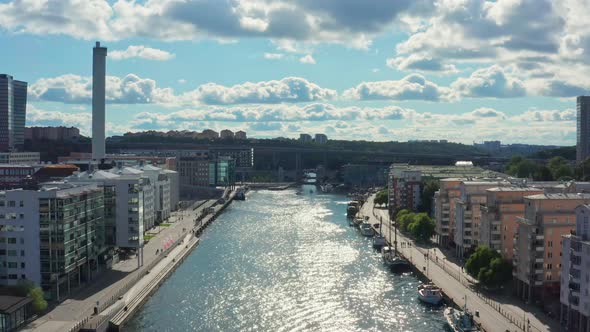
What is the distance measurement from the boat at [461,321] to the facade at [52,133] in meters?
132

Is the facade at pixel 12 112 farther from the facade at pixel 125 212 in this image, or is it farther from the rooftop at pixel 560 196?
the rooftop at pixel 560 196

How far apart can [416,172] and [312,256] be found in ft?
84.9

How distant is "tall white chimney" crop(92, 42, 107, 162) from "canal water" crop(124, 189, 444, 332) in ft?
95.1

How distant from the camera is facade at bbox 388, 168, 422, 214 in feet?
234

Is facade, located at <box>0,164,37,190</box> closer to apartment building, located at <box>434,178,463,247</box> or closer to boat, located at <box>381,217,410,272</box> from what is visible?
boat, located at <box>381,217,410,272</box>

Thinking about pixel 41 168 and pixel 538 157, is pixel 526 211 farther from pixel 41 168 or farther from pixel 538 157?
pixel 538 157

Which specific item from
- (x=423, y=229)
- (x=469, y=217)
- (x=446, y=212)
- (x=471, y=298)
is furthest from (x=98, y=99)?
(x=471, y=298)

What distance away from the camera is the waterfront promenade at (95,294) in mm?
29859

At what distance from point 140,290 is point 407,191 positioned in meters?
39.4

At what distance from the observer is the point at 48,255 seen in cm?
3438

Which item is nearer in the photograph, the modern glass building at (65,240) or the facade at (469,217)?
the modern glass building at (65,240)

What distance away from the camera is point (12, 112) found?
133750 mm

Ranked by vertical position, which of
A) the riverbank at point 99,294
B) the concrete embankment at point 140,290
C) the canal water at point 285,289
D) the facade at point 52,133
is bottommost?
the canal water at point 285,289

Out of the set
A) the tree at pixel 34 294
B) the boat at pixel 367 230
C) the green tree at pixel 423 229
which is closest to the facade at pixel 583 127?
the boat at pixel 367 230
